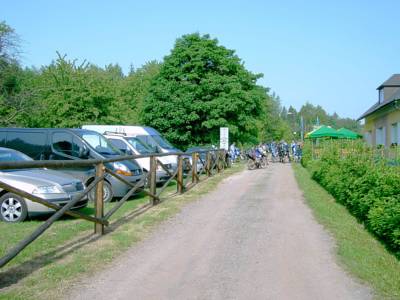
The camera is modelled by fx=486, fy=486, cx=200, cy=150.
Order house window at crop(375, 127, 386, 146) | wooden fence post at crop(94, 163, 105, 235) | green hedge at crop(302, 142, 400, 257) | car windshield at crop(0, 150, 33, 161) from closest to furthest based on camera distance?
green hedge at crop(302, 142, 400, 257)
wooden fence post at crop(94, 163, 105, 235)
car windshield at crop(0, 150, 33, 161)
house window at crop(375, 127, 386, 146)

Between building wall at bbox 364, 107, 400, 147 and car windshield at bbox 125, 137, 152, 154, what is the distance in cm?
1346

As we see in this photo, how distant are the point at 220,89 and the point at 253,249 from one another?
29726 mm

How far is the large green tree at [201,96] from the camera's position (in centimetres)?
3612

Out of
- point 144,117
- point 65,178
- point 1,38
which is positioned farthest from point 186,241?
point 144,117

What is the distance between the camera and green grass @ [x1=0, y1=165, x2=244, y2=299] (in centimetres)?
514

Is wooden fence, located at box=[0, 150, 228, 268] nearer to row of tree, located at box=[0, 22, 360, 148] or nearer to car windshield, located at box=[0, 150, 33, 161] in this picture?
car windshield, located at box=[0, 150, 33, 161]

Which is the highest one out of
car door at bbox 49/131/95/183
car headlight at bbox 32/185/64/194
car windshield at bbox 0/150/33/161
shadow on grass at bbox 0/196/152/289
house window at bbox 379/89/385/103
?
house window at bbox 379/89/385/103

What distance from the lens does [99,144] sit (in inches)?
522

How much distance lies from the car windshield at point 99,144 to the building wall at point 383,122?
16.2m

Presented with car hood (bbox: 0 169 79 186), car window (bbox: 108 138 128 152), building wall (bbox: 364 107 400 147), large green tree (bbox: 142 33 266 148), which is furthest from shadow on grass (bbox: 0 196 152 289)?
large green tree (bbox: 142 33 266 148)

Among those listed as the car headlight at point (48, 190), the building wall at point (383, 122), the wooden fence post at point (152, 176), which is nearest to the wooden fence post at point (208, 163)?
the wooden fence post at point (152, 176)

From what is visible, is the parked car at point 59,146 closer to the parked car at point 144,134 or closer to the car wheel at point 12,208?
the car wheel at point 12,208

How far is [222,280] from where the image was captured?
5.51 m

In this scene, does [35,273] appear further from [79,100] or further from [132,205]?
[79,100]
